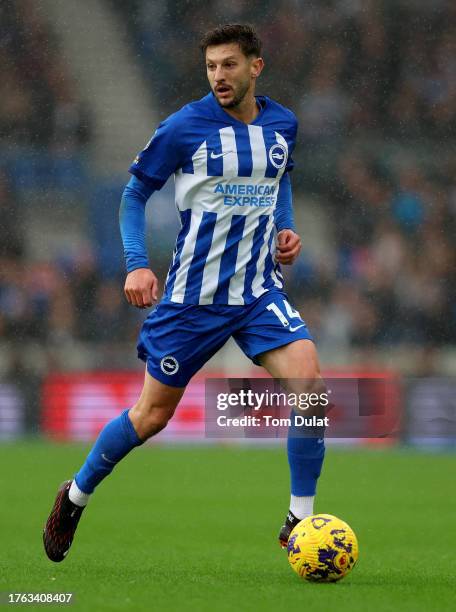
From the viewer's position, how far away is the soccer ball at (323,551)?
4.49 m

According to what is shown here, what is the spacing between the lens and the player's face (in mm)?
4895

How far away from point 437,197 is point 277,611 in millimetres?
10919

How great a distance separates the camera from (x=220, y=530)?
6586 mm

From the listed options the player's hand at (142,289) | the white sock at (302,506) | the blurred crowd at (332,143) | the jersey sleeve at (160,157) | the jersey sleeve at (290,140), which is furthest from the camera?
the blurred crowd at (332,143)

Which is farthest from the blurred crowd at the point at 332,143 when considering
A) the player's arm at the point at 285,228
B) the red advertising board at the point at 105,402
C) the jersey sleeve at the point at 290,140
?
the jersey sleeve at the point at 290,140

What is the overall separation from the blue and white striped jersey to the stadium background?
6.62 metres

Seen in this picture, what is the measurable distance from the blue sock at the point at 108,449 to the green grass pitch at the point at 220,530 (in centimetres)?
34

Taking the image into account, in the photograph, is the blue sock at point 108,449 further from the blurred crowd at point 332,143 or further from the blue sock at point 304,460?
the blurred crowd at point 332,143

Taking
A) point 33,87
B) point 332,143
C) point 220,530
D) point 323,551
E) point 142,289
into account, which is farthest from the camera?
point 33,87

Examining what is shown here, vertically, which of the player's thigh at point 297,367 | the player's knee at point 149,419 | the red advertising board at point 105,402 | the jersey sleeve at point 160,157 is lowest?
the red advertising board at point 105,402

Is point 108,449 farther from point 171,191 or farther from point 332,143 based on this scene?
point 332,143

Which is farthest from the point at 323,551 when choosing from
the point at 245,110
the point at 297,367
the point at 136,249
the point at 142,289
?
the point at 245,110

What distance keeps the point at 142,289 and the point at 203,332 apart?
1.13ft

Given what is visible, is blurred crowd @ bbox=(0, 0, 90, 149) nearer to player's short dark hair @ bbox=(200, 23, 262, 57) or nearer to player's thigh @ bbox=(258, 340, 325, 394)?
player's short dark hair @ bbox=(200, 23, 262, 57)
